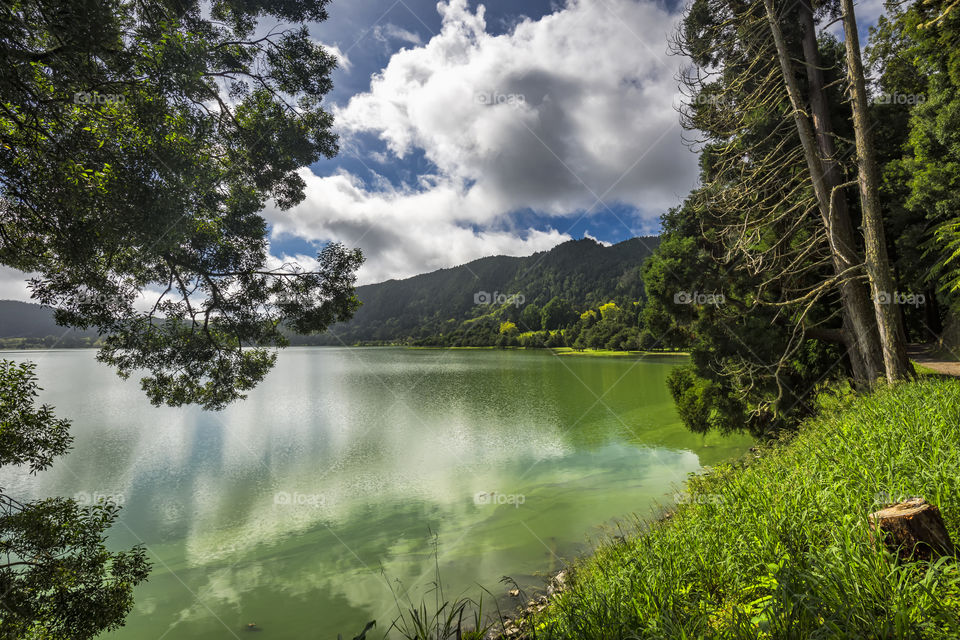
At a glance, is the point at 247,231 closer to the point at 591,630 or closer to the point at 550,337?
the point at 591,630

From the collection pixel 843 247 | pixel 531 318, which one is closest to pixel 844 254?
pixel 843 247

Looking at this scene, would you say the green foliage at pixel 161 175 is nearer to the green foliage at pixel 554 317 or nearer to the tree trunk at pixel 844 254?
the tree trunk at pixel 844 254

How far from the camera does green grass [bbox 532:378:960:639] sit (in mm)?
1908

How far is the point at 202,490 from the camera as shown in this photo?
1228 centimetres

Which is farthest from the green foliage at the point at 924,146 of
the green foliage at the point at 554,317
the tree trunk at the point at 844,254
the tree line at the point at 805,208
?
the green foliage at the point at 554,317

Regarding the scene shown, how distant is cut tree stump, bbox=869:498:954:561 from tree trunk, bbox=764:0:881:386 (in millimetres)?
6666

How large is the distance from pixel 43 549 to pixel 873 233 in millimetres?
13119

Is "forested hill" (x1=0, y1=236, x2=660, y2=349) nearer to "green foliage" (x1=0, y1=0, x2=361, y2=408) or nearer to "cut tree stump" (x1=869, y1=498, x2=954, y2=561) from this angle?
"green foliage" (x1=0, y1=0, x2=361, y2=408)

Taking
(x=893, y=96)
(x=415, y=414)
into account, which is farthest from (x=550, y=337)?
(x=893, y=96)

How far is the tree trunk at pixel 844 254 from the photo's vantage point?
7.38m

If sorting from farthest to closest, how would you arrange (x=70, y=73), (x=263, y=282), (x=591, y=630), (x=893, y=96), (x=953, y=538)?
1. (x=893, y=96)
2. (x=263, y=282)
3. (x=70, y=73)
4. (x=591, y=630)
5. (x=953, y=538)

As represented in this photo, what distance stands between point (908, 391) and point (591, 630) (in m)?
6.83

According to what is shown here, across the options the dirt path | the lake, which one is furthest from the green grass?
the dirt path

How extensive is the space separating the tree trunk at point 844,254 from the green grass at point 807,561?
97.3 inches
